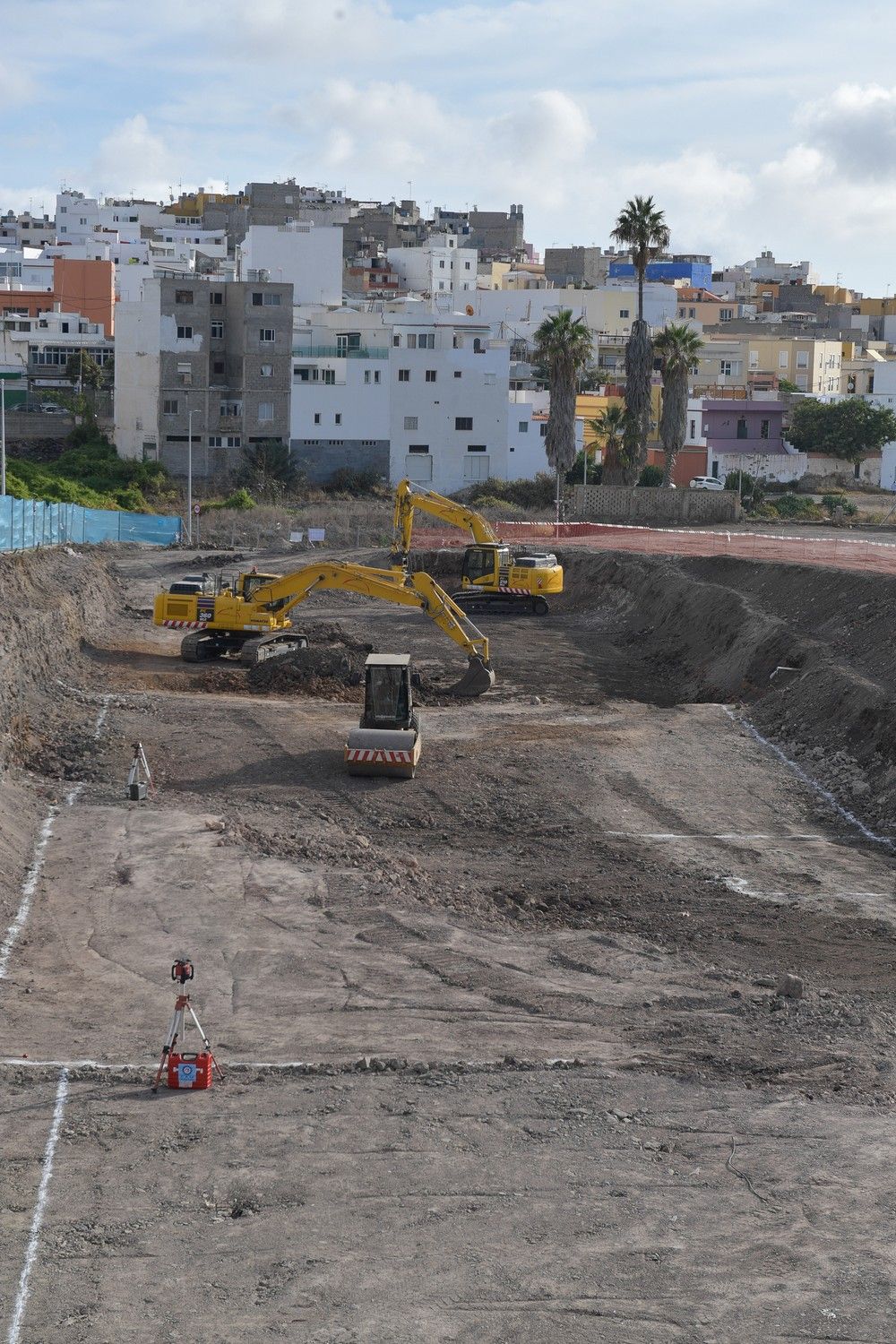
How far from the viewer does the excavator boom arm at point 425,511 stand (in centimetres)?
5228

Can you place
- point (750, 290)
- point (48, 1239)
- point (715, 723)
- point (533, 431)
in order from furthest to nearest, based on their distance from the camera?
point (750, 290) → point (533, 431) → point (715, 723) → point (48, 1239)

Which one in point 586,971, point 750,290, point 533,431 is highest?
point 750,290

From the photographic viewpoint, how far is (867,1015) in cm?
1803

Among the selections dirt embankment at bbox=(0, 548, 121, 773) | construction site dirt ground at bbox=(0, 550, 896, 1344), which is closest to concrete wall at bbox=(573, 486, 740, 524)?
dirt embankment at bbox=(0, 548, 121, 773)

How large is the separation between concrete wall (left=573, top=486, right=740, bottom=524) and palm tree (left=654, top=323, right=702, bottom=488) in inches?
80.9

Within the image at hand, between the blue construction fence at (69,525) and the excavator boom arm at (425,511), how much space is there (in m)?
12.5

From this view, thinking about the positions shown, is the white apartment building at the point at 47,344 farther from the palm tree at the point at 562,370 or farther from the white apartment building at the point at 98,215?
the white apartment building at the point at 98,215

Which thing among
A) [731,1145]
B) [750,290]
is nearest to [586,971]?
[731,1145]

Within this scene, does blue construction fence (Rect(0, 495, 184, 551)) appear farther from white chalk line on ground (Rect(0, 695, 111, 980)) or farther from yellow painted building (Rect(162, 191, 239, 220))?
yellow painted building (Rect(162, 191, 239, 220))

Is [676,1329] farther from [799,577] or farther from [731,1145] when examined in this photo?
[799,577]

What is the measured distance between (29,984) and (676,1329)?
9.25 meters

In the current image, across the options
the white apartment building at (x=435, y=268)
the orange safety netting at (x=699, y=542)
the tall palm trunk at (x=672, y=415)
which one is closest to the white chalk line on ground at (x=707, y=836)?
the orange safety netting at (x=699, y=542)

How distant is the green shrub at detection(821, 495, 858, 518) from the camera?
81062 millimetres

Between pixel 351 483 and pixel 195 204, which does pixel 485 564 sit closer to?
pixel 351 483
